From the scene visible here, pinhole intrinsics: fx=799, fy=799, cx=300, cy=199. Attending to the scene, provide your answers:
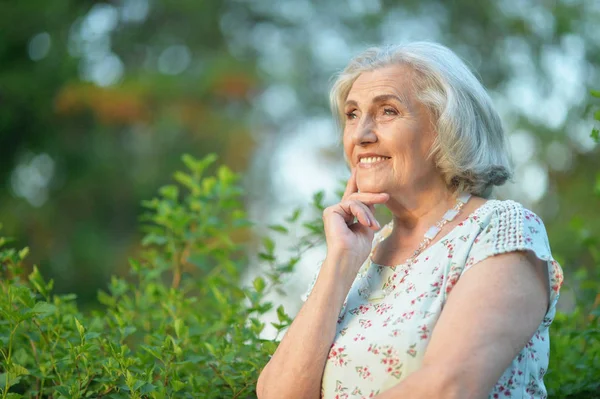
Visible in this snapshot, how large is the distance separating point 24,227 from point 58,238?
0.53 metres

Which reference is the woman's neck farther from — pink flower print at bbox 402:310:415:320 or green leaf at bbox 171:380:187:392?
green leaf at bbox 171:380:187:392

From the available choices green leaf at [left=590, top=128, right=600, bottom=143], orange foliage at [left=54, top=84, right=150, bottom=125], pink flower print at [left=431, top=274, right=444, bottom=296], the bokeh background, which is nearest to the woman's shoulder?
pink flower print at [left=431, top=274, right=444, bottom=296]

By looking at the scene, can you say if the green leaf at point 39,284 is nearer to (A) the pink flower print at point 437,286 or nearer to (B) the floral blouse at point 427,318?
(B) the floral blouse at point 427,318

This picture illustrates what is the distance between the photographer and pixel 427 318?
2268mm

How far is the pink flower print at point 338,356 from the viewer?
2389mm

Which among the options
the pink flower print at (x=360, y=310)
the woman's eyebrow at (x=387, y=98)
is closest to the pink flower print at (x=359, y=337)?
the pink flower print at (x=360, y=310)

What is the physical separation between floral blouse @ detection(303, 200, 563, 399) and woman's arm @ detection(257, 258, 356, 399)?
1.6 inches

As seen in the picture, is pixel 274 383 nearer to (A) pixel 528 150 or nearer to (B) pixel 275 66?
(A) pixel 528 150

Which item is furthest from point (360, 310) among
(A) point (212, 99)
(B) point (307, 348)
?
(A) point (212, 99)

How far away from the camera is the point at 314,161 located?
512 inches

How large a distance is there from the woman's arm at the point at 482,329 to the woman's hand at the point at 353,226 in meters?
0.50

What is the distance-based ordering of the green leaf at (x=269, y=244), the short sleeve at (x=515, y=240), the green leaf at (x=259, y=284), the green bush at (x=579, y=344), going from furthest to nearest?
the green leaf at (x=269, y=244), the green leaf at (x=259, y=284), the green bush at (x=579, y=344), the short sleeve at (x=515, y=240)

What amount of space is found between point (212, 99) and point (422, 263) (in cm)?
998

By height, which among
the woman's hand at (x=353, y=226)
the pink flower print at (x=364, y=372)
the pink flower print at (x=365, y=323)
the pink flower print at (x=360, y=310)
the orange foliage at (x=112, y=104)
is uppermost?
the orange foliage at (x=112, y=104)
